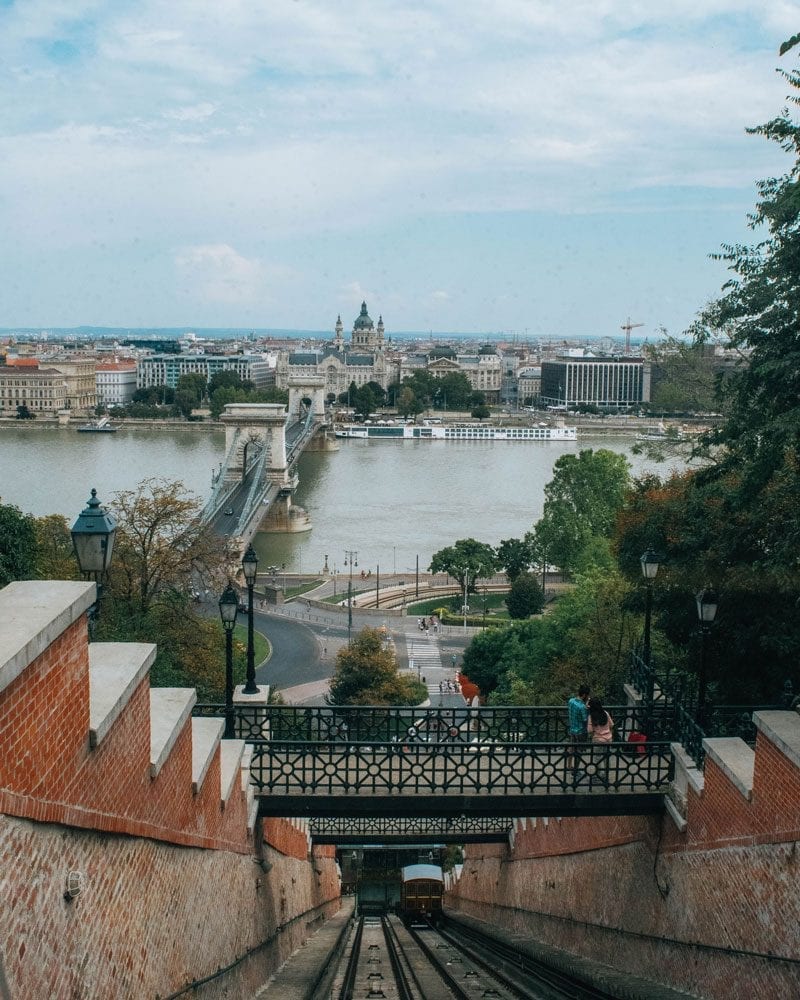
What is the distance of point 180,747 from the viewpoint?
4598mm

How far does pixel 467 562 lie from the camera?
32.8 metres

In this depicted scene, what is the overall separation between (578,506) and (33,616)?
3083 cm

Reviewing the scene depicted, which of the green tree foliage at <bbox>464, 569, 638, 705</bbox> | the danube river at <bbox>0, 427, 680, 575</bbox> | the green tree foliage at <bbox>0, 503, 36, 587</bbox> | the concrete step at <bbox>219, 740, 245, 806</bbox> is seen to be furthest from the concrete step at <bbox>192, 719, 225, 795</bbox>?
the danube river at <bbox>0, 427, 680, 575</bbox>

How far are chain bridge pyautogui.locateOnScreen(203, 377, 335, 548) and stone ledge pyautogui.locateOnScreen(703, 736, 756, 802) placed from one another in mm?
32057

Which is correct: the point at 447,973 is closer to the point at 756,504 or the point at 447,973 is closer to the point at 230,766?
the point at 230,766

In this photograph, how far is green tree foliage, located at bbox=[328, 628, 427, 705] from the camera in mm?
19359

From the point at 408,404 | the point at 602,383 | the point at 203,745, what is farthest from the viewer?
the point at 602,383

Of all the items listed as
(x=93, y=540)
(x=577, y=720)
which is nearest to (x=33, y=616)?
(x=93, y=540)

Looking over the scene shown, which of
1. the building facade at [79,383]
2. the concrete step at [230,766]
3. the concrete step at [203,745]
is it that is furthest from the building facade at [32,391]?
the concrete step at [203,745]

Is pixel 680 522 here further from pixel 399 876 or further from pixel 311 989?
pixel 399 876

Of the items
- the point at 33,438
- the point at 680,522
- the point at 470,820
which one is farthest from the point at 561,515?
the point at 33,438

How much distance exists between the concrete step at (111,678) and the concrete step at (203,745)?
1.06m

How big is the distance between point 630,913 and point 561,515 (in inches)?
1028

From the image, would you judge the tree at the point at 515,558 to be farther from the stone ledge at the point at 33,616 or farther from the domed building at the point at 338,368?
the domed building at the point at 338,368
